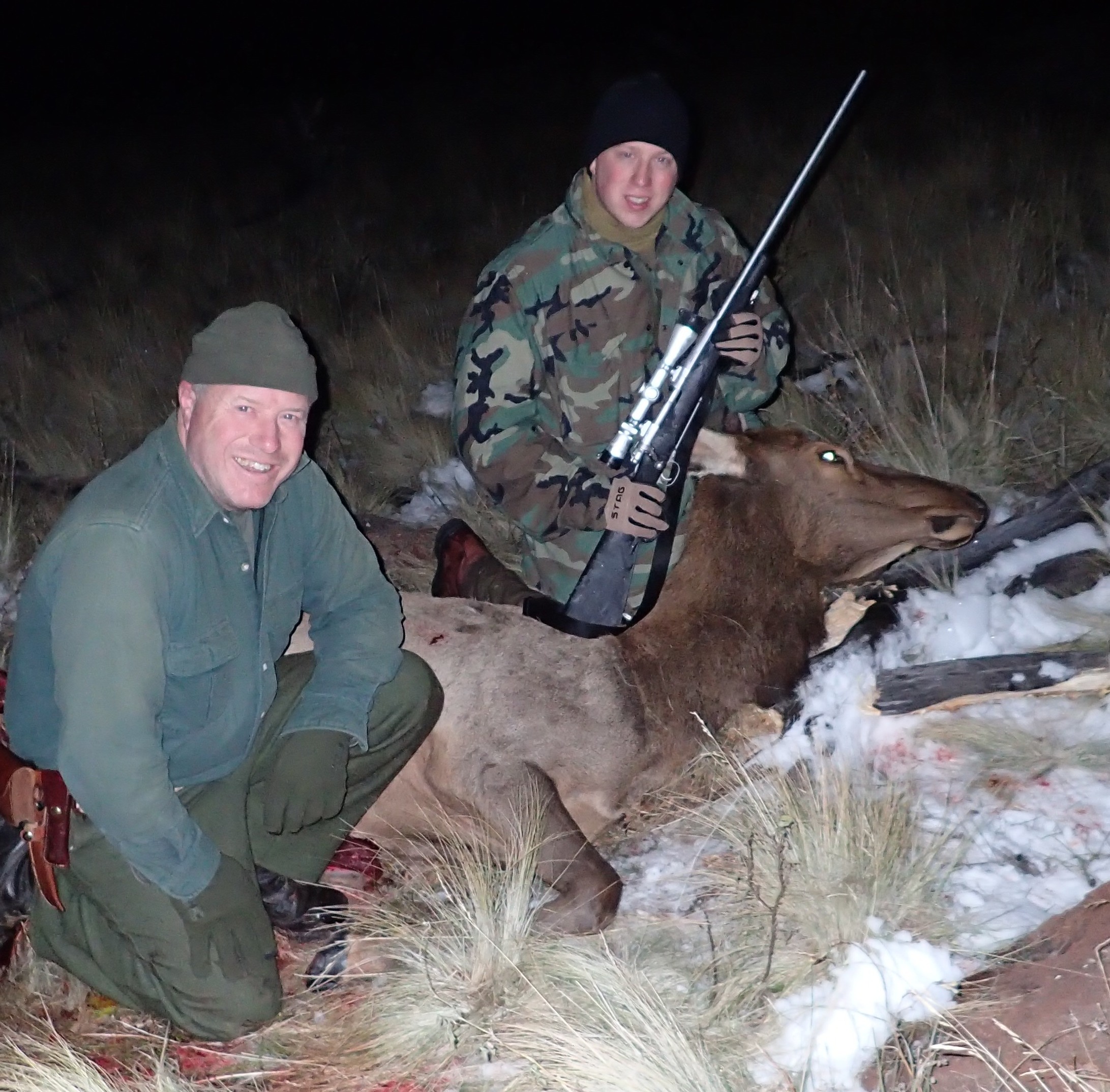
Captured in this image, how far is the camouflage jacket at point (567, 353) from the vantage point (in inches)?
182

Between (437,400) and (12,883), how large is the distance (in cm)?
555

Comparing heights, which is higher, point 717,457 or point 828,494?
point 717,457

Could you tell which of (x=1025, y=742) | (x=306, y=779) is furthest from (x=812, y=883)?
(x=306, y=779)

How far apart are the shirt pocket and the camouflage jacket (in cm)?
164

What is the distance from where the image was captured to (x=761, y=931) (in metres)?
3.14

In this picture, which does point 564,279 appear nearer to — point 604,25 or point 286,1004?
point 286,1004

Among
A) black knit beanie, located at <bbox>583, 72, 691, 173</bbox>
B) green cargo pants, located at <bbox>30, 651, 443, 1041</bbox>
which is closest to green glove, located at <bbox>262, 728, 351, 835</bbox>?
green cargo pants, located at <bbox>30, 651, 443, 1041</bbox>

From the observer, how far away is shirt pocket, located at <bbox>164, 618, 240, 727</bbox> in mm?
3137

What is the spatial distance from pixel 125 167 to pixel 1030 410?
49.9 feet

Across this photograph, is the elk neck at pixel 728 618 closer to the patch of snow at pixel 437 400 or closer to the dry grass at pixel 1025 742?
the dry grass at pixel 1025 742

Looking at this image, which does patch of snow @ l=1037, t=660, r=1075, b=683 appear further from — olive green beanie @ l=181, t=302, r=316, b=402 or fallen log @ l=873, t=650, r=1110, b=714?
olive green beanie @ l=181, t=302, r=316, b=402

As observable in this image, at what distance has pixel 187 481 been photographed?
10.1 ft

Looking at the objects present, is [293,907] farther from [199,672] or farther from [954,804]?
[954,804]

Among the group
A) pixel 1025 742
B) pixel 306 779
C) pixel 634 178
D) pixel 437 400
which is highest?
pixel 634 178
